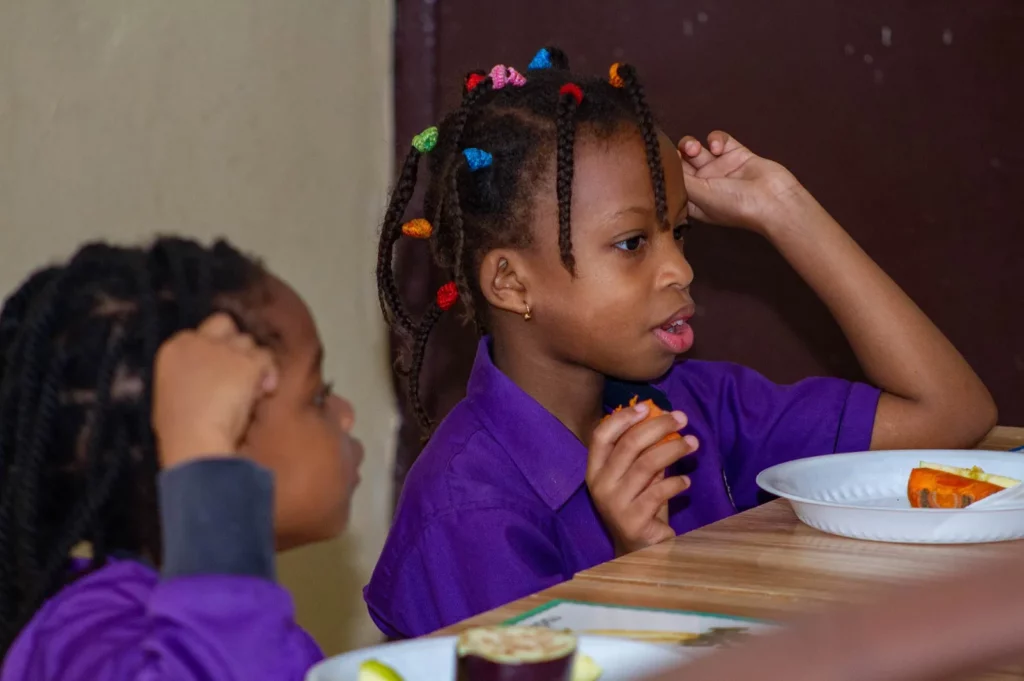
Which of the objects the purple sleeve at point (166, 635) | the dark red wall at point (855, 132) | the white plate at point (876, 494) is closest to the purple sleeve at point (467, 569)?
the white plate at point (876, 494)

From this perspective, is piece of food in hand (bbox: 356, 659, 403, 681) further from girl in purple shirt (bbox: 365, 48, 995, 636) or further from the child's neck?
the child's neck

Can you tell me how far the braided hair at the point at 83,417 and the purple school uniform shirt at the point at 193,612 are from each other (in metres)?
0.06

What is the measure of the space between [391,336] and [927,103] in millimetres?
1100

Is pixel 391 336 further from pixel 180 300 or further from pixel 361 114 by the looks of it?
pixel 180 300

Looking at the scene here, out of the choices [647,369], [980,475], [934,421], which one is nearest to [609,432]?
[647,369]

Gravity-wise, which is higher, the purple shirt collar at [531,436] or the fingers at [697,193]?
the fingers at [697,193]

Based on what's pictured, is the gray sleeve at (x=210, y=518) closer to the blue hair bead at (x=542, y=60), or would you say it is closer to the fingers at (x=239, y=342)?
the fingers at (x=239, y=342)

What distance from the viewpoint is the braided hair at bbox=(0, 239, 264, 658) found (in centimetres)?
87

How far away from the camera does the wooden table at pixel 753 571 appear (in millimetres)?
941

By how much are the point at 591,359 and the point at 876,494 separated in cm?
41

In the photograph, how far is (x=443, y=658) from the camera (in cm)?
78

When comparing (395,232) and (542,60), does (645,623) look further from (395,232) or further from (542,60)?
(542,60)

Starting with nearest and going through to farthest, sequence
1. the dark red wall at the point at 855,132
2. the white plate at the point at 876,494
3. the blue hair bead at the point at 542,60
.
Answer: the white plate at the point at 876,494 < the blue hair bead at the point at 542,60 < the dark red wall at the point at 855,132

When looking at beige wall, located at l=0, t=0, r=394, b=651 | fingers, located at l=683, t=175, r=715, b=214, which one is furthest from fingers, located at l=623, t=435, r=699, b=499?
beige wall, located at l=0, t=0, r=394, b=651
